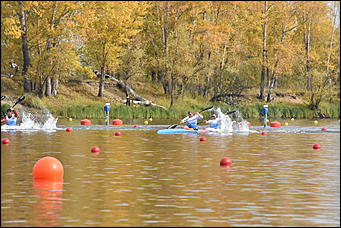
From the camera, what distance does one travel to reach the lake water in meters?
14.4

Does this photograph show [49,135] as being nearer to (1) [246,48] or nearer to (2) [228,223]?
(2) [228,223]

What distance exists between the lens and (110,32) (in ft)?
215

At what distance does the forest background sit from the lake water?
28069 millimetres

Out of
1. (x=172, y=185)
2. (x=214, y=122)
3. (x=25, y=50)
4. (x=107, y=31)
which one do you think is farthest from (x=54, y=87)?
(x=172, y=185)

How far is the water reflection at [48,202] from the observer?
14.0 m

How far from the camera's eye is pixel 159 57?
70688 mm

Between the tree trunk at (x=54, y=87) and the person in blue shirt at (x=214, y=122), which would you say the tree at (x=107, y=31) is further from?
the person in blue shirt at (x=214, y=122)

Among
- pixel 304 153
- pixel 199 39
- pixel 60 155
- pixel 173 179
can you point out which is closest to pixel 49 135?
pixel 60 155

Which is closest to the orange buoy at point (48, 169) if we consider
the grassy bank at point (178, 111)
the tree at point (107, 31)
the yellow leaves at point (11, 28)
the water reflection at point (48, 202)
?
the water reflection at point (48, 202)

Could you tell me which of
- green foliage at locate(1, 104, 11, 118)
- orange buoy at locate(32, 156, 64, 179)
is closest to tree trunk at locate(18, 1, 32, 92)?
green foliage at locate(1, 104, 11, 118)

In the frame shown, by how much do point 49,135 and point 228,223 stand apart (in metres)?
26.0

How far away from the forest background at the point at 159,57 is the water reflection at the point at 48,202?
37201 mm

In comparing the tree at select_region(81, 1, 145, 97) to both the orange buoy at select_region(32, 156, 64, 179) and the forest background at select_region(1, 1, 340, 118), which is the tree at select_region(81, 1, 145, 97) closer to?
the forest background at select_region(1, 1, 340, 118)

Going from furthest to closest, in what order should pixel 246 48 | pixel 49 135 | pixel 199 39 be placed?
1. pixel 246 48
2. pixel 199 39
3. pixel 49 135
